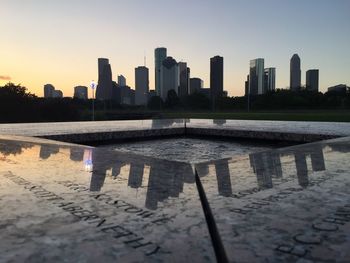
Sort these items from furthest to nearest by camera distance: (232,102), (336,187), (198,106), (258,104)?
1. (198,106)
2. (232,102)
3. (258,104)
4. (336,187)

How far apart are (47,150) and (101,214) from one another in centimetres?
409

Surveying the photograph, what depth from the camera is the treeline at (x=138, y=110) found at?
47469 mm

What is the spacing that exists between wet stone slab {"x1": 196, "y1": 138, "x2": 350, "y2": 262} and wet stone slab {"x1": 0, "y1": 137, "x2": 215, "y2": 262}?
193 millimetres

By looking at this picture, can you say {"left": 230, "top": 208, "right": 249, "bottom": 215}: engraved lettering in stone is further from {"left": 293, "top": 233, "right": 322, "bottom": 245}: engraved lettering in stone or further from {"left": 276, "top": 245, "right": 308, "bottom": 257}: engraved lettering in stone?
{"left": 276, "top": 245, "right": 308, "bottom": 257}: engraved lettering in stone

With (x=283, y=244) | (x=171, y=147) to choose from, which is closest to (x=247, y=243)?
(x=283, y=244)

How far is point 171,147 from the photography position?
30.9ft

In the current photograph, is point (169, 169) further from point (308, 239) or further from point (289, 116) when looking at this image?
point (289, 116)

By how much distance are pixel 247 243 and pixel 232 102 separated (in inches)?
3951

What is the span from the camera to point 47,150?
6.25 metres

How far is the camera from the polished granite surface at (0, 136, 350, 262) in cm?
188

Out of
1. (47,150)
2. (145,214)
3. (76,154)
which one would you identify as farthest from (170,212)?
(47,150)

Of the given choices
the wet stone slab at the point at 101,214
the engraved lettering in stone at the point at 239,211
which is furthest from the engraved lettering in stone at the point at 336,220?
the wet stone slab at the point at 101,214

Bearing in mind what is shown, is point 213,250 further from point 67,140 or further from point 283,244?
point 67,140

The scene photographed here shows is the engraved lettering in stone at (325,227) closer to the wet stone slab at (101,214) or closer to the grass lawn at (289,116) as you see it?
the wet stone slab at (101,214)
